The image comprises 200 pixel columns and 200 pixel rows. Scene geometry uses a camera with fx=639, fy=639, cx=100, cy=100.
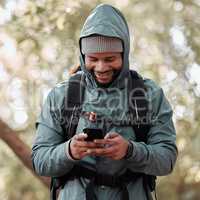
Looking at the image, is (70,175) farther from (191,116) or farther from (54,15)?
(191,116)

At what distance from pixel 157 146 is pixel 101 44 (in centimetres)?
54

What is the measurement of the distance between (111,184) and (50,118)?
43 cm

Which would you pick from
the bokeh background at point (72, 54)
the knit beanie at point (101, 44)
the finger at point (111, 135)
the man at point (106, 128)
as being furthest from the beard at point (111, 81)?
the bokeh background at point (72, 54)

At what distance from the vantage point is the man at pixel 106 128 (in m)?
2.92

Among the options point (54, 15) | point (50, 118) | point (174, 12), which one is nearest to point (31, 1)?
point (54, 15)

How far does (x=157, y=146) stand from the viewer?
298 centimetres

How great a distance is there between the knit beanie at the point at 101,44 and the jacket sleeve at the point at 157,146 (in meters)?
0.28

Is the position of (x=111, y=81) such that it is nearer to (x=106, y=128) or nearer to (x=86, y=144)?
(x=106, y=128)

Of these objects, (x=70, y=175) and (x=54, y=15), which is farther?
(x=54, y=15)

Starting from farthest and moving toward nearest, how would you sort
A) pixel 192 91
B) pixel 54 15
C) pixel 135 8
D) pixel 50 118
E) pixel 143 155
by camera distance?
pixel 135 8 < pixel 192 91 < pixel 54 15 < pixel 50 118 < pixel 143 155

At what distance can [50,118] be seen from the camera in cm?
305

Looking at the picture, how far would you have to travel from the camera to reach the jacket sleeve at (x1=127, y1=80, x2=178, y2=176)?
2.87 metres

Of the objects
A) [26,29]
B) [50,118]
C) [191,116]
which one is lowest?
[191,116]

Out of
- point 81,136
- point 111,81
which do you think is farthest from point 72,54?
point 81,136
